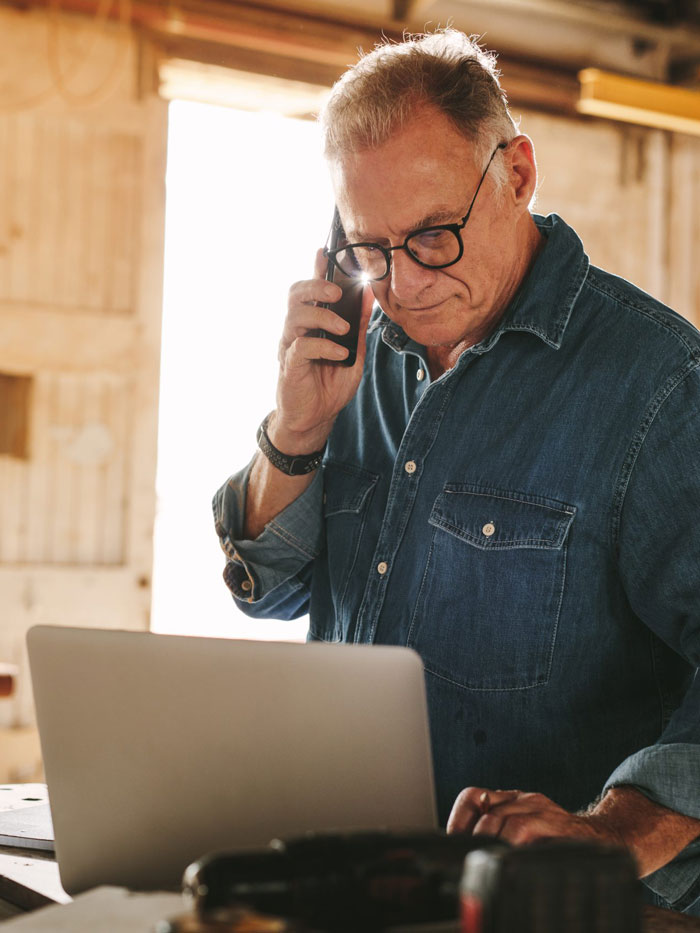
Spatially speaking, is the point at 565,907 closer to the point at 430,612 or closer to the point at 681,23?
the point at 430,612

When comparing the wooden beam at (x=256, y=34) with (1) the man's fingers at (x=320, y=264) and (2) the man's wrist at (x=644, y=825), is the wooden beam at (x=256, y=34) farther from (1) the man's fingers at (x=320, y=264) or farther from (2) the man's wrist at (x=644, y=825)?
(2) the man's wrist at (x=644, y=825)

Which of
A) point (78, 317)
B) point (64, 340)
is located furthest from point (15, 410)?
point (78, 317)

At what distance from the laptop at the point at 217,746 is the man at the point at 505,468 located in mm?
341

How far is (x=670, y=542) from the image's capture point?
1.24 metres

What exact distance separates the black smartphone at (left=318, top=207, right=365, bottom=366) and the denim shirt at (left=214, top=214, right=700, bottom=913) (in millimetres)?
176

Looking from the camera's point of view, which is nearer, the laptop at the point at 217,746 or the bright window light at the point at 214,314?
the laptop at the point at 217,746

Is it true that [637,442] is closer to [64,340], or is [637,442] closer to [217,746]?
[217,746]

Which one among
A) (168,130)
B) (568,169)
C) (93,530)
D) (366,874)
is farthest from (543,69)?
(366,874)

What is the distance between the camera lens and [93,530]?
177 inches

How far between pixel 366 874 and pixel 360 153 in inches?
41.6

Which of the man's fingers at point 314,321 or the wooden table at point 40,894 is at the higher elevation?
the man's fingers at point 314,321

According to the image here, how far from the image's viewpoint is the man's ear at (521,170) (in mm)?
1486

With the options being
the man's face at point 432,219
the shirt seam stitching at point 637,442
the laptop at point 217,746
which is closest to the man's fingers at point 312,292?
the man's face at point 432,219

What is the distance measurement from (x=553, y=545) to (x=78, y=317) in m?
3.56
